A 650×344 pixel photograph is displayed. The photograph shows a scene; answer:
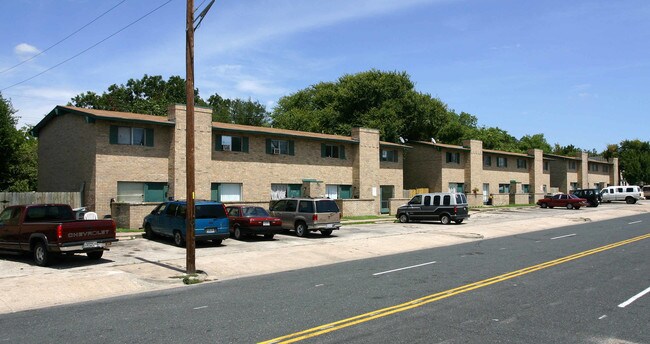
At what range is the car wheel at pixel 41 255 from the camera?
14702 mm

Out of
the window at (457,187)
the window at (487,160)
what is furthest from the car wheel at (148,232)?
the window at (487,160)

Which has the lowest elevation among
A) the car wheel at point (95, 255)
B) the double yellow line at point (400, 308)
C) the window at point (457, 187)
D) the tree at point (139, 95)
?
the double yellow line at point (400, 308)

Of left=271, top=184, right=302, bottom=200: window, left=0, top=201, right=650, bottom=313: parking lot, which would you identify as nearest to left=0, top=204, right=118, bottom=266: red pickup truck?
left=0, top=201, right=650, bottom=313: parking lot

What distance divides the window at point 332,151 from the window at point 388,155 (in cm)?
495

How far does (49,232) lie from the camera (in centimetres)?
1452

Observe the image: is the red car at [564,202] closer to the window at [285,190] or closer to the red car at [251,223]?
the window at [285,190]

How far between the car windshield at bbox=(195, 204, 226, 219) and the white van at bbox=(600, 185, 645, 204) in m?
55.2

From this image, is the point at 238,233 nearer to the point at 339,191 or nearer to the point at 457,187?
the point at 339,191

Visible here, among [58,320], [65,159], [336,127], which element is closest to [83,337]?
[58,320]

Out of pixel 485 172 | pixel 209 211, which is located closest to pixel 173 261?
pixel 209 211

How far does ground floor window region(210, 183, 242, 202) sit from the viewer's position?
100ft

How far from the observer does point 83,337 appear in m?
7.66

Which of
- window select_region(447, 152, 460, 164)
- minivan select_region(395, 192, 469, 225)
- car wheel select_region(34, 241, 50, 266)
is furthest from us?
window select_region(447, 152, 460, 164)

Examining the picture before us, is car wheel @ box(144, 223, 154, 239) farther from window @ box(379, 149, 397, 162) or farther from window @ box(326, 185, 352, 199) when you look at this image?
window @ box(379, 149, 397, 162)
